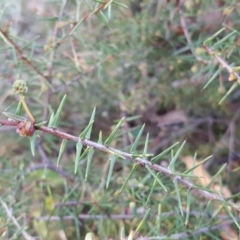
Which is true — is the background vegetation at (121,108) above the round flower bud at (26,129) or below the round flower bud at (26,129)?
below

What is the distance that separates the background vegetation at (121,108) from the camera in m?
0.95

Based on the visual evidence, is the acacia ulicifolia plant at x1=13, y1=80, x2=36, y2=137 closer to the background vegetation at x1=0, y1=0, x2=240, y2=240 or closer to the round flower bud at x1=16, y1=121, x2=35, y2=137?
the round flower bud at x1=16, y1=121, x2=35, y2=137

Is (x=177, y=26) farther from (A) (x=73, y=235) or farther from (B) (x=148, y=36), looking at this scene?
(A) (x=73, y=235)

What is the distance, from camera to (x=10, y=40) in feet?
2.89

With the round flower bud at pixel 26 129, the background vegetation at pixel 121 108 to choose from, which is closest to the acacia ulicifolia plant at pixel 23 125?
the round flower bud at pixel 26 129

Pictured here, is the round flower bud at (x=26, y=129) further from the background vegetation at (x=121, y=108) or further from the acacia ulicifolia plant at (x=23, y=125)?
the background vegetation at (x=121, y=108)

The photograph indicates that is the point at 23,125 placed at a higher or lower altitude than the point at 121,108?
higher

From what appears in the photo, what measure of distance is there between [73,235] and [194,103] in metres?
0.51

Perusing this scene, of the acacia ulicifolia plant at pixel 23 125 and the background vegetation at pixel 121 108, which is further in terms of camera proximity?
the background vegetation at pixel 121 108

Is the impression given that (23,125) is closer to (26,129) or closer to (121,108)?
(26,129)

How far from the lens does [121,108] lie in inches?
51.3

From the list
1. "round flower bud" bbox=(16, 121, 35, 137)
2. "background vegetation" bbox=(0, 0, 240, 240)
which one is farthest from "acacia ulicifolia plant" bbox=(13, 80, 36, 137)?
"background vegetation" bbox=(0, 0, 240, 240)

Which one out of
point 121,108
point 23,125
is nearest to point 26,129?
point 23,125

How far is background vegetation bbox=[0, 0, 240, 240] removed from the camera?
3.12 ft
